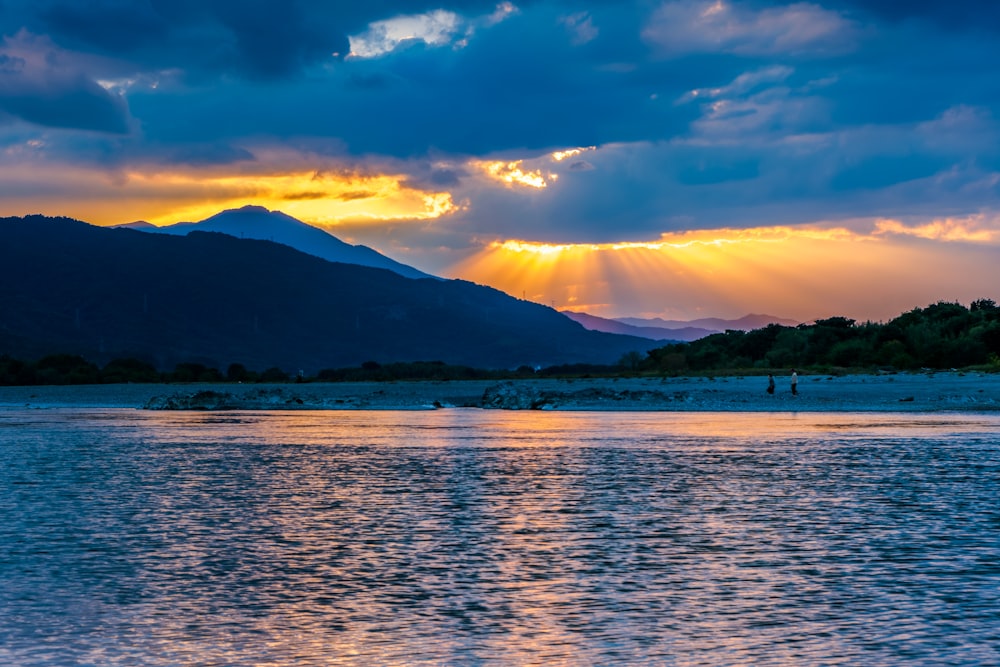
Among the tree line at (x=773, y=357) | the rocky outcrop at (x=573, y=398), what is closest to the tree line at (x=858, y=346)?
the tree line at (x=773, y=357)

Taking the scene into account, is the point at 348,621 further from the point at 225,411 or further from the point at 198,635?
the point at 225,411

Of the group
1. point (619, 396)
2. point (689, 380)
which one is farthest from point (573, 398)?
point (689, 380)

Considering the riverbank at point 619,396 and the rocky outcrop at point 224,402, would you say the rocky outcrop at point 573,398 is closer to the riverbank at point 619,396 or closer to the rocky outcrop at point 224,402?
the riverbank at point 619,396

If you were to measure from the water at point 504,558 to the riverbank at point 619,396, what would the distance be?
2818 centimetres

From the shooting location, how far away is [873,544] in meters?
15.2

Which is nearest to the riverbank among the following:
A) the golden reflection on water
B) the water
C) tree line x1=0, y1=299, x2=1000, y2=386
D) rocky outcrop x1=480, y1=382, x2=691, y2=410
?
rocky outcrop x1=480, y1=382, x2=691, y2=410

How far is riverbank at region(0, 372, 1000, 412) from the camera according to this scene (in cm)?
5750

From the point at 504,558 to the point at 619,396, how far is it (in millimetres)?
48659

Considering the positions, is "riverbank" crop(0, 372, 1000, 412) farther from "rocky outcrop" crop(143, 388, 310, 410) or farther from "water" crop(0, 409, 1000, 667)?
"water" crop(0, 409, 1000, 667)

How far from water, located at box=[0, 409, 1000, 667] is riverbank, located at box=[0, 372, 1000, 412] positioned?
28.2m

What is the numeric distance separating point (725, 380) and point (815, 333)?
30653 mm

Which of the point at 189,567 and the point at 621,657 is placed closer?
the point at 621,657

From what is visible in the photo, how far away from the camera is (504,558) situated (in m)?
14.5

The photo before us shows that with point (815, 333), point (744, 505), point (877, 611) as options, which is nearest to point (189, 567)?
point (877, 611)
